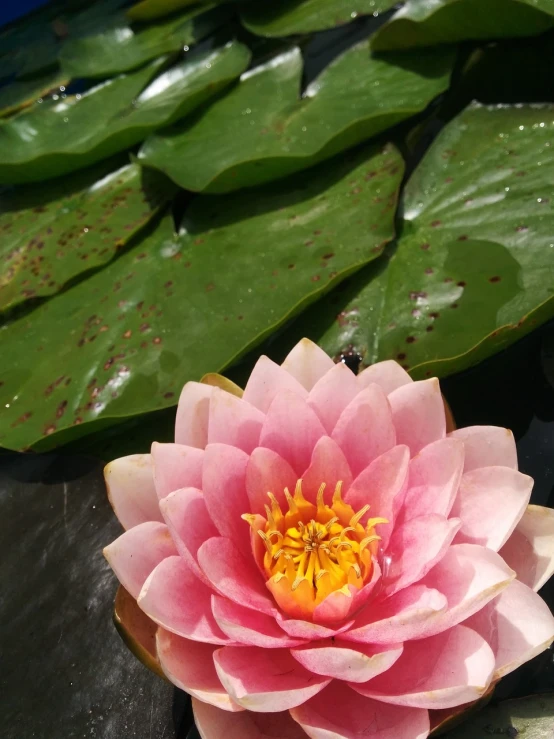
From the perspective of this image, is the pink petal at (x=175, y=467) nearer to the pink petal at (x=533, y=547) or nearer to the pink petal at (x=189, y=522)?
the pink petal at (x=189, y=522)

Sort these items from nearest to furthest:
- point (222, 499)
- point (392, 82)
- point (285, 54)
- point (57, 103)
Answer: point (222, 499)
point (392, 82)
point (285, 54)
point (57, 103)

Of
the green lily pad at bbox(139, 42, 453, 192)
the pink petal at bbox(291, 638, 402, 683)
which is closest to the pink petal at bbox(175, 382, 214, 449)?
the pink petal at bbox(291, 638, 402, 683)

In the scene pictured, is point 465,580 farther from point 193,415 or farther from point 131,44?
point 131,44

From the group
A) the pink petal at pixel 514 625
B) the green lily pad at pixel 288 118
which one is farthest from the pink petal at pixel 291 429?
the green lily pad at pixel 288 118

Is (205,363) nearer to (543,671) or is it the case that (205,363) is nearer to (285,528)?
(285,528)

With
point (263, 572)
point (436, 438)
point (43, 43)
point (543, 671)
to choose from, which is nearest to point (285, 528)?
point (263, 572)

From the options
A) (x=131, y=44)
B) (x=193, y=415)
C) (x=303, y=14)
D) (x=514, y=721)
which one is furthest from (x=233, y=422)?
(x=131, y=44)
